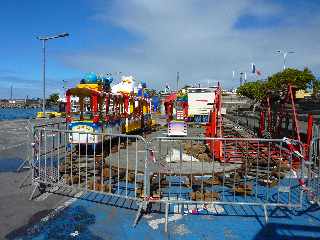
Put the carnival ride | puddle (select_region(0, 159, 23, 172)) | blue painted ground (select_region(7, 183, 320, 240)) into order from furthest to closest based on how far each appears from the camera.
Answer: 1. the carnival ride
2. puddle (select_region(0, 159, 23, 172))
3. blue painted ground (select_region(7, 183, 320, 240))

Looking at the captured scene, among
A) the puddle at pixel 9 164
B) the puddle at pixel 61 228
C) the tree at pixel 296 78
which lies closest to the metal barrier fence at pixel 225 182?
the puddle at pixel 61 228

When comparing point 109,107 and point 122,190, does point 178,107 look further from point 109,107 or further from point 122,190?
point 122,190

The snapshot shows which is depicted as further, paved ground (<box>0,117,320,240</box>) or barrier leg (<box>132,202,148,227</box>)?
barrier leg (<box>132,202,148,227</box>)

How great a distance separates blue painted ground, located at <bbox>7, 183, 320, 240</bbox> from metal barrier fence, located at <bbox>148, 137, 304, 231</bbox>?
0.24 meters

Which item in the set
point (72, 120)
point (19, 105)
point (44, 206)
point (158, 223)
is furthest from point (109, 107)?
point (19, 105)

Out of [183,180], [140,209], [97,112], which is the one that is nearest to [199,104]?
[97,112]

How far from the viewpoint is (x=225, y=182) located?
968cm

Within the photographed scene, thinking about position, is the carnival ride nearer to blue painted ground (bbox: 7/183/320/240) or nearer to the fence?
the fence

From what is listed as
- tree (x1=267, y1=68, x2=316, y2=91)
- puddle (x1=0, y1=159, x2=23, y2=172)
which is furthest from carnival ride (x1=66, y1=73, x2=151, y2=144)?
tree (x1=267, y1=68, x2=316, y2=91)

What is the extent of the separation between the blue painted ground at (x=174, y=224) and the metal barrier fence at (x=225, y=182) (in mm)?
237

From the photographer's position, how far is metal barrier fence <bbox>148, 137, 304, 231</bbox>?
7.52 meters

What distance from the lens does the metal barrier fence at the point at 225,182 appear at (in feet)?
24.7

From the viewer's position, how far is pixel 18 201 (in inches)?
320

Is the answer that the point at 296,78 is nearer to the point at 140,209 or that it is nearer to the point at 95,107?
the point at 95,107
